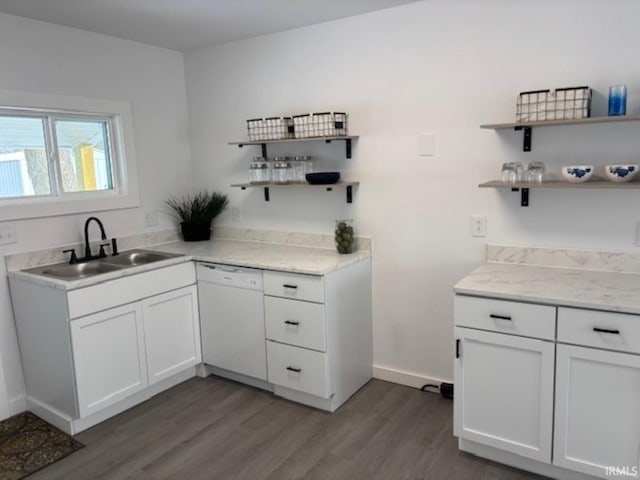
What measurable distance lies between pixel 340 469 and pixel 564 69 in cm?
223

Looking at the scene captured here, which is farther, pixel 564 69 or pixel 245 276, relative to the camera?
pixel 245 276

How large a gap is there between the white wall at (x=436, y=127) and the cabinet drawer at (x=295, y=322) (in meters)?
0.59

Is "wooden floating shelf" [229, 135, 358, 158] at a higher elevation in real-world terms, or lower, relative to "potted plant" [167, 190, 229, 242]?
higher

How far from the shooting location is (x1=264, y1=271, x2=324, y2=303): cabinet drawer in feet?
8.60

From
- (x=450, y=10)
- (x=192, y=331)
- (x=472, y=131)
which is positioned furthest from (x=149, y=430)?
(x=450, y=10)

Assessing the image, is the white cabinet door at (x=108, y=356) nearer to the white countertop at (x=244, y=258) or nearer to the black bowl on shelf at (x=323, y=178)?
the white countertop at (x=244, y=258)

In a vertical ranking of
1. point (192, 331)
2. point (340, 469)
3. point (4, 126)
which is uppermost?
point (4, 126)

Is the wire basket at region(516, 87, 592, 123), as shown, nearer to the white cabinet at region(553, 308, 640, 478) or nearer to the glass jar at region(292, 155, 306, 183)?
the white cabinet at region(553, 308, 640, 478)

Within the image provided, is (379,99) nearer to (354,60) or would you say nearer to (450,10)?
(354,60)

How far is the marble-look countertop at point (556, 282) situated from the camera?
Answer: 1.90 m

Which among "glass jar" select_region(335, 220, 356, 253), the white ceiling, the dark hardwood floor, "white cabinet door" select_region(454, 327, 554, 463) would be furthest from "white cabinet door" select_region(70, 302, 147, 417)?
"white cabinet door" select_region(454, 327, 554, 463)

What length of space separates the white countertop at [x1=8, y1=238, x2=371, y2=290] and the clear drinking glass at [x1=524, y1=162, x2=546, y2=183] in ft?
3.50

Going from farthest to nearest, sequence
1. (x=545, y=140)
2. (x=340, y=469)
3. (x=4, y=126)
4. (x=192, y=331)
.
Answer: (x=192, y=331), (x=4, y=126), (x=545, y=140), (x=340, y=469)

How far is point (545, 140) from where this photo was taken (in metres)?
2.41
